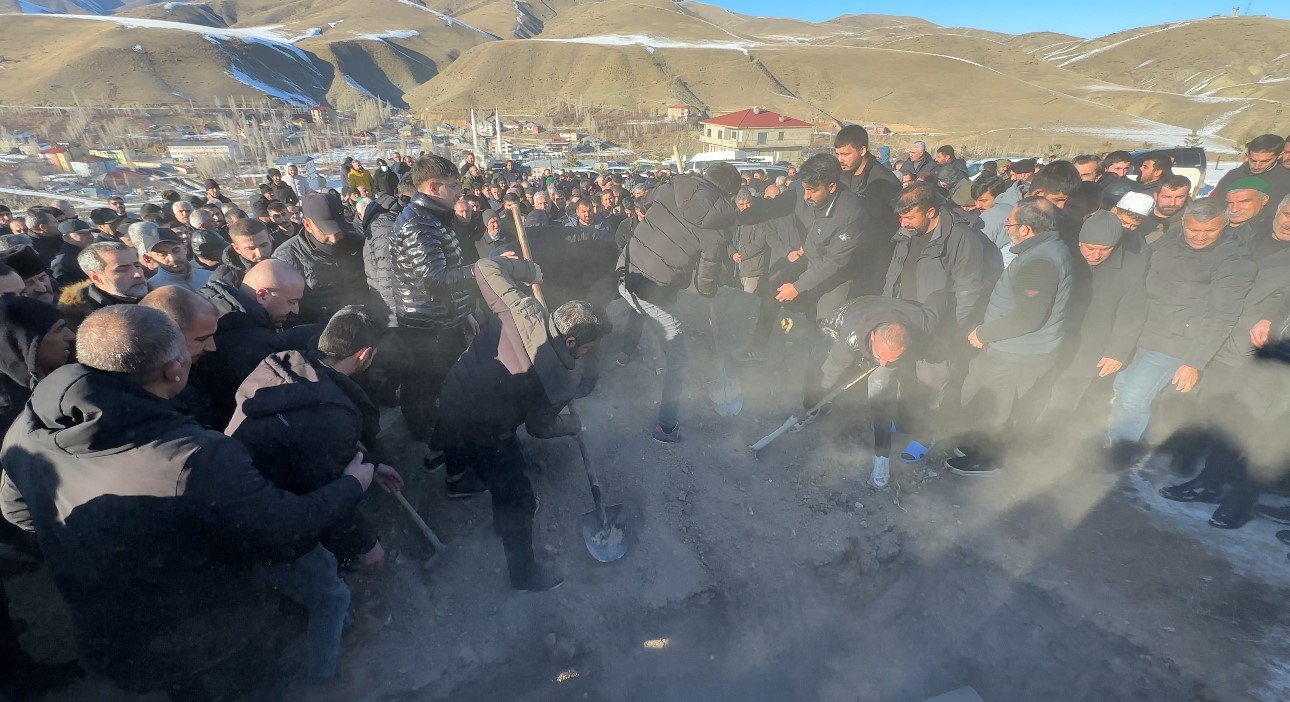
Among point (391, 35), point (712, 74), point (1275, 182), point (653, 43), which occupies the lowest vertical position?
point (1275, 182)

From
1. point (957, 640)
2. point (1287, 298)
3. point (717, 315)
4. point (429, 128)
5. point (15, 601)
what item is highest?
point (429, 128)

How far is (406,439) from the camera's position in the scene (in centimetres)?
437

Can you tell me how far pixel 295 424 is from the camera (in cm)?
242

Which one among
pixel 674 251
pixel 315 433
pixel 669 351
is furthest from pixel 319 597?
pixel 674 251

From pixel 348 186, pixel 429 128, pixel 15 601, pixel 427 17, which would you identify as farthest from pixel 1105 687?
pixel 427 17

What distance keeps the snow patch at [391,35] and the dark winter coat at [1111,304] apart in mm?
163593

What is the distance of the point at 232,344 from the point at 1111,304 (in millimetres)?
6179

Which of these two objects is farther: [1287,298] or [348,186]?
[348,186]

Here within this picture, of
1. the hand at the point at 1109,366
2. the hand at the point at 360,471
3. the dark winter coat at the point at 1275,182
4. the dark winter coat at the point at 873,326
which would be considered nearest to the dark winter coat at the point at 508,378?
the hand at the point at 360,471

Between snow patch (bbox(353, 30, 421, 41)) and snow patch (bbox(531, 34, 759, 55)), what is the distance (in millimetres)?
48771

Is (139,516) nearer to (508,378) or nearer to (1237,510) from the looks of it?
(508,378)

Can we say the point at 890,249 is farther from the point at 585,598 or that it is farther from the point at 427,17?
the point at 427,17

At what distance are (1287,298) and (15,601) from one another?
8.09m

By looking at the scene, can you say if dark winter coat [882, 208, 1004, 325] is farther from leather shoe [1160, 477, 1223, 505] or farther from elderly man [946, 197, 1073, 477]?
leather shoe [1160, 477, 1223, 505]
